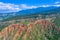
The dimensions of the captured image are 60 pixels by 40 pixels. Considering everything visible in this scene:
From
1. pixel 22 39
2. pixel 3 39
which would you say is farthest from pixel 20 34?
pixel 3 39

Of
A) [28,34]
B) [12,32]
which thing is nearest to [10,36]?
[12,32]

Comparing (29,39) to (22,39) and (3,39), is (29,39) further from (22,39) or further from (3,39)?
(3,39)

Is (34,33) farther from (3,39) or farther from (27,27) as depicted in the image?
(3,39)

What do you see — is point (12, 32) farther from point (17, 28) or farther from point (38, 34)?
point (38, 34)

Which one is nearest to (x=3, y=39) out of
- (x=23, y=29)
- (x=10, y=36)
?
(x=10, y=36)

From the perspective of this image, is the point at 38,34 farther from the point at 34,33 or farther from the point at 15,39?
the point at 15,39

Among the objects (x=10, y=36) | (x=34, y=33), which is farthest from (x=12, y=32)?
(x=34, y=33)
